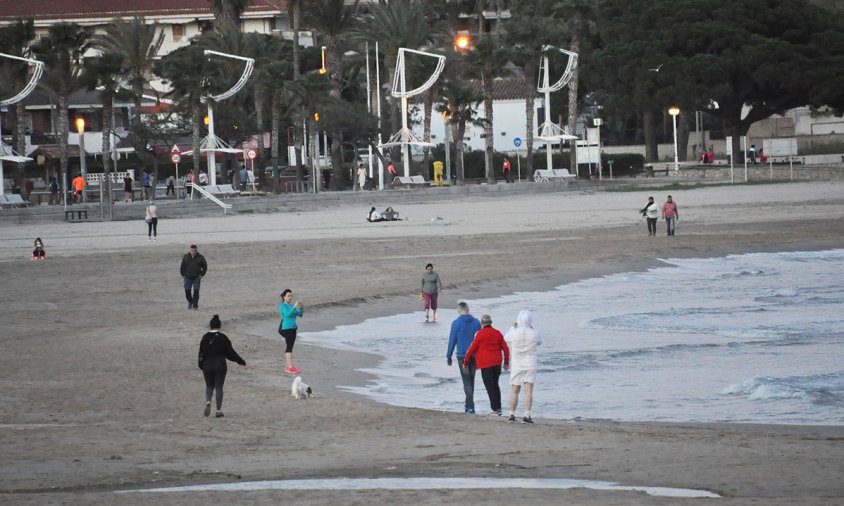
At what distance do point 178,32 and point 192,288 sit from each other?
3842 inches

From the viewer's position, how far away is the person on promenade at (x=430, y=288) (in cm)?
2509

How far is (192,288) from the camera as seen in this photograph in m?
27.2

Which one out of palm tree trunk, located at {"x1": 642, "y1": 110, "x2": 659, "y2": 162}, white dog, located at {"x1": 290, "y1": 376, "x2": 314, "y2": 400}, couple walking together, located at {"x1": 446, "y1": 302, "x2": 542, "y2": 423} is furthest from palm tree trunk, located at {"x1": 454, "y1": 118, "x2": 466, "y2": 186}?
couple walking together, located at {"x1": 446, "y1": 302, "x2": 542, "y2": 423}

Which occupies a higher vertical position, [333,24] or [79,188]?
[333,24]

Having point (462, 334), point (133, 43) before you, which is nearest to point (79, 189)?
point (133, 43)

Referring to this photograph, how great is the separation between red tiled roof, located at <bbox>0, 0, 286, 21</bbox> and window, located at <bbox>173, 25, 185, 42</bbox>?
172 cm

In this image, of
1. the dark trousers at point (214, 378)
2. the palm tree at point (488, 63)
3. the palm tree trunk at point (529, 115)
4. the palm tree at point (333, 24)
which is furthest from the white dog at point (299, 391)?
the palm tree trunk at point (529, 115)

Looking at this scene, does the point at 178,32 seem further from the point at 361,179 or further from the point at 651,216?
the point at 651,216

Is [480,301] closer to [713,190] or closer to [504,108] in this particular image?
[713,190]

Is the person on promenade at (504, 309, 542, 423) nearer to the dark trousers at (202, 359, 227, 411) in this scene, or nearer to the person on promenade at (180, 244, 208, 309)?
the dark trousers at (202, 359, 227, 411)

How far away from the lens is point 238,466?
1277 cm

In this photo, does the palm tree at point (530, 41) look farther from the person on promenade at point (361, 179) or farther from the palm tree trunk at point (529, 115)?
the person on promenade at point (361, 179)

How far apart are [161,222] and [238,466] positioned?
152ft

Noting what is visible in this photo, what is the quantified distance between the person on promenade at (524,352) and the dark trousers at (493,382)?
0.79m
